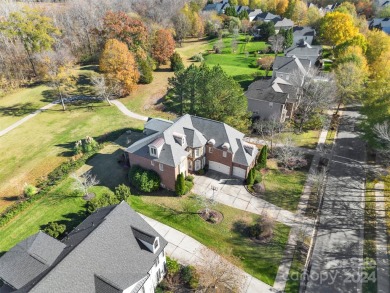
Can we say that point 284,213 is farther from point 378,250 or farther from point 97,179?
point 97,179

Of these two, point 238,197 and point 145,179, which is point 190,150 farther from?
point 238,197

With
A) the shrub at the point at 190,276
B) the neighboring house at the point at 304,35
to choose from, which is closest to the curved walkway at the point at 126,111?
the shrub at the point at 190,276

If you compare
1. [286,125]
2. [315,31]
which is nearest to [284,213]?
[286,125]

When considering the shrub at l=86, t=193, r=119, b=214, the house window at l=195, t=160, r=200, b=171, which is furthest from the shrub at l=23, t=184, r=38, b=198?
the house window at l=195, t=160, r=200, b=171

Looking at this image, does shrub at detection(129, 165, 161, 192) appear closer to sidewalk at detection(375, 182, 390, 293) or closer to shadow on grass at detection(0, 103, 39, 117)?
sidewalk at detection(375, 182, 390, 293)

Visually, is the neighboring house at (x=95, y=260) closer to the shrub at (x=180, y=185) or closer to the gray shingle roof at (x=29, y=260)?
the gray shingle roof at (x=29, y=260)

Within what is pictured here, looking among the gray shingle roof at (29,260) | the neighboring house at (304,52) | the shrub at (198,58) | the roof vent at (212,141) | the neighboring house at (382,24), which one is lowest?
the gray shingle roof at (29,260)
